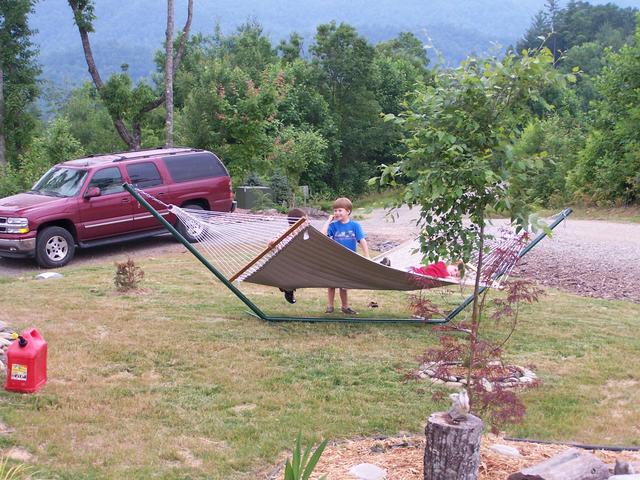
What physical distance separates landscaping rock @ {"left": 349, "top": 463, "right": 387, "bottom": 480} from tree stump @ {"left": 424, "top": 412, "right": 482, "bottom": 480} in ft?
1.30

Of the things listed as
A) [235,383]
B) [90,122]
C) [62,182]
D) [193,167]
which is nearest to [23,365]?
[235,383]

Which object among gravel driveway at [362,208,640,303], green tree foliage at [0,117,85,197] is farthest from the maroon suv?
green tree foliage at [0,117,85,197]

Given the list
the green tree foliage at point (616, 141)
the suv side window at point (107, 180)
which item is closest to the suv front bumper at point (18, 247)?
the suv side window at point (107, 180)

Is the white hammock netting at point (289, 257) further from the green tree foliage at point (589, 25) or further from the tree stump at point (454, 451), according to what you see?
the green tree foliage at point (589, 25)

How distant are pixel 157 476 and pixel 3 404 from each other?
1464 mm

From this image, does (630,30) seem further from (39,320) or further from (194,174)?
(39,320)

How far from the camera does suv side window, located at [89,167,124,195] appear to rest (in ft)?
38.7

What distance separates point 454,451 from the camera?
11.1ft

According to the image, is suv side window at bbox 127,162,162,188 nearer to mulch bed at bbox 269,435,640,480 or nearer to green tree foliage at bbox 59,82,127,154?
mulch bed at bbox 269,435,640,480

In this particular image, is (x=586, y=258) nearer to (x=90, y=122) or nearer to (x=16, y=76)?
(x=16, y=76)

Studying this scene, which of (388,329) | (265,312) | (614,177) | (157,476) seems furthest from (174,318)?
(614,177)

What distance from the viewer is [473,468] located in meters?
3.40

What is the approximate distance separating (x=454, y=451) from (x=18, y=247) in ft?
29.8

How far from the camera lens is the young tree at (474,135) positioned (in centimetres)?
386
